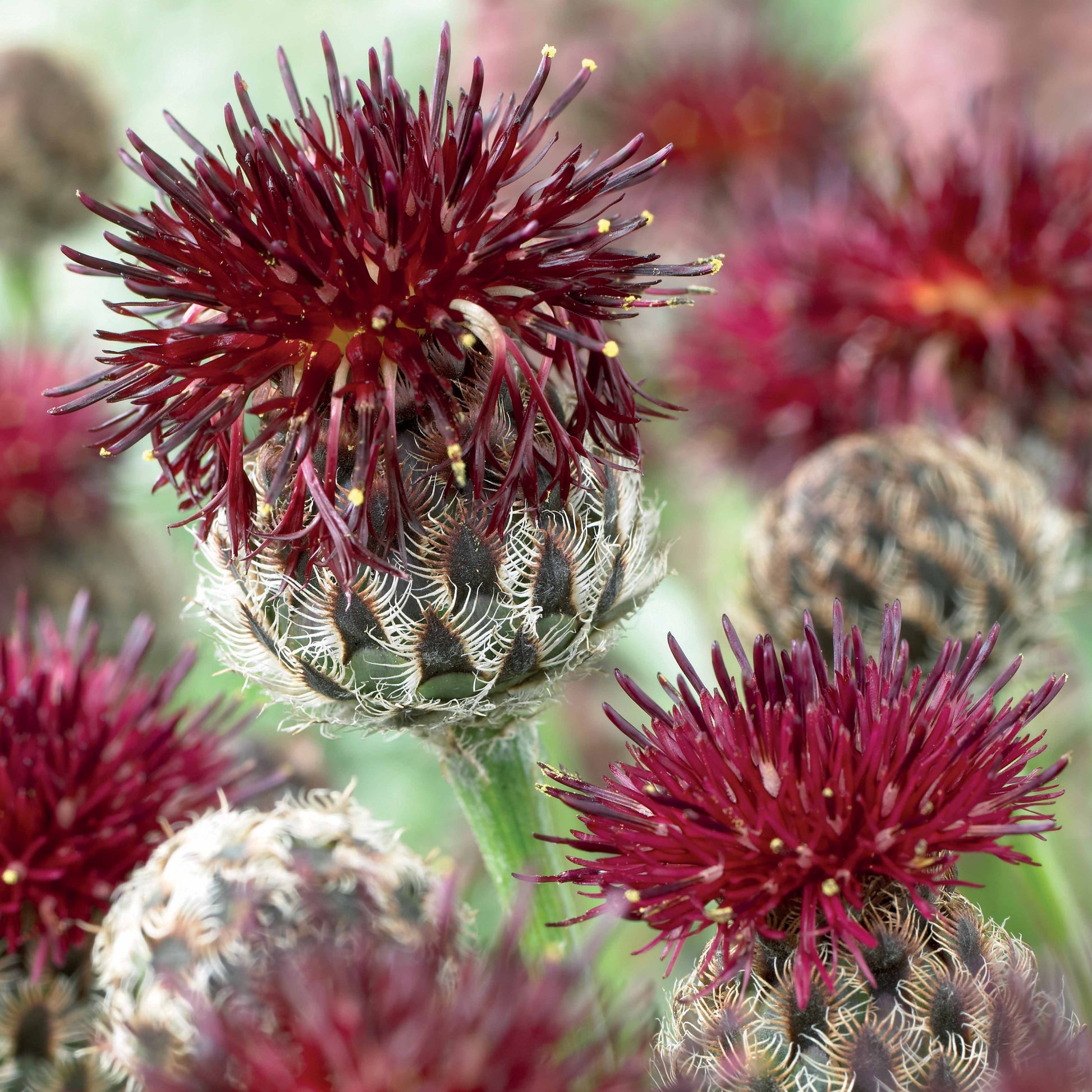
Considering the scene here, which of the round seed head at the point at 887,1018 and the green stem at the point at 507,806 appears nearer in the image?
the round seed head at the point at 887,1018

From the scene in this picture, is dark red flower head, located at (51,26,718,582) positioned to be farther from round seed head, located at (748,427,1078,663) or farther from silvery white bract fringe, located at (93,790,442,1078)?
round seed head, located at (748,427,1078,663)

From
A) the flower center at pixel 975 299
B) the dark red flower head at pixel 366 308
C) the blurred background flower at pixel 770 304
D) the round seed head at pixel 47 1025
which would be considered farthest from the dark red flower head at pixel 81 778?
the flower center at pixel 975 299

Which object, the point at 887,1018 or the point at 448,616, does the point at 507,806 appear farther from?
the point at 887,1018

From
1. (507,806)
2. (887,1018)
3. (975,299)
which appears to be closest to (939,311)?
(975,299)

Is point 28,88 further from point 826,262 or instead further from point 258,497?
point 258,497

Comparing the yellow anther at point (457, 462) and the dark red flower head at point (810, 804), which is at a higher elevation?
the yellow anther at point (457, 462)

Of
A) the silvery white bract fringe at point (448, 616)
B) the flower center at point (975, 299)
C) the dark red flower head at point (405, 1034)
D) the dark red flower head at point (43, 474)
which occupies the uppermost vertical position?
the flower center at point (975, 299)

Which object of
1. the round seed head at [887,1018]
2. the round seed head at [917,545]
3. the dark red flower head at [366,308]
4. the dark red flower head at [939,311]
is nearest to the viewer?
the round seed head at [887,1018]

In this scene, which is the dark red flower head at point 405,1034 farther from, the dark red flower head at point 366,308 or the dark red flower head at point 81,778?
the dark red flower head at point 81,778
